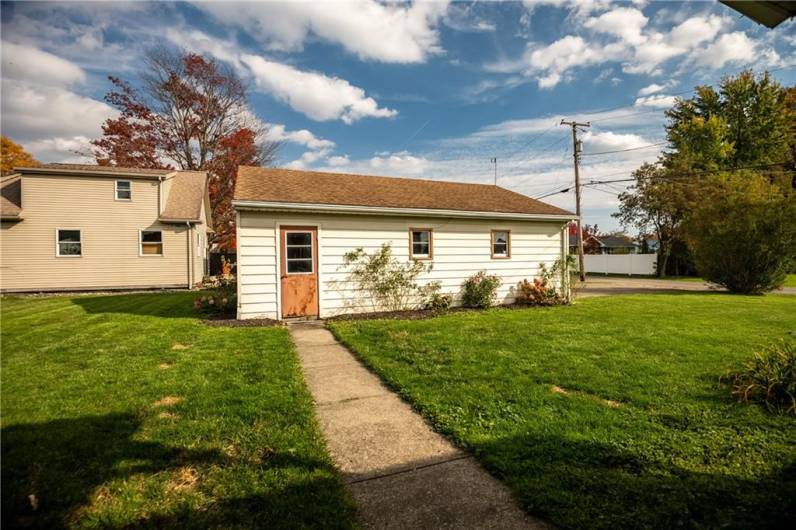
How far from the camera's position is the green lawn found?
2.38 meters

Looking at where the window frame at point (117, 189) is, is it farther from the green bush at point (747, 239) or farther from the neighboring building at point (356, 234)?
the green bush at point (747, 239)

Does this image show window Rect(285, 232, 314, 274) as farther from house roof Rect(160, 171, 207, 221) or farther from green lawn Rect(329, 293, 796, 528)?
house roof Rect(160, 171, 207, 221)

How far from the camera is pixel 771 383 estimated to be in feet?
13.2

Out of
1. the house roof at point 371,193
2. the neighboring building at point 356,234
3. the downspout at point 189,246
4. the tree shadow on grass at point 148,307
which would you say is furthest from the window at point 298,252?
→ the downspout at point 189,246

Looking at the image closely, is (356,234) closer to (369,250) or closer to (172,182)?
(369,250)

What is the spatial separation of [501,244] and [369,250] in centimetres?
446

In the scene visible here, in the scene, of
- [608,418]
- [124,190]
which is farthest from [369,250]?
[124,190]

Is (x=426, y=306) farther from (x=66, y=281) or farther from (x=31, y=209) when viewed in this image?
(x=31, y=209)

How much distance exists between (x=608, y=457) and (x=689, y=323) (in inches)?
286

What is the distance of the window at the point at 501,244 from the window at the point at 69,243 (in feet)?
55.0

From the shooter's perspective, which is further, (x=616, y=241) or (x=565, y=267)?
(x=616, y=241)

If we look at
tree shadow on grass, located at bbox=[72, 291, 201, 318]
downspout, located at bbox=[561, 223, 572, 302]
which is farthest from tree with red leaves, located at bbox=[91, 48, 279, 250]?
downspout, located at bbox=[561, 223, 572, 302]

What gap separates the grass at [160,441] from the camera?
7.38 feet

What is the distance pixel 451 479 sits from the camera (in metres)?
2.68
